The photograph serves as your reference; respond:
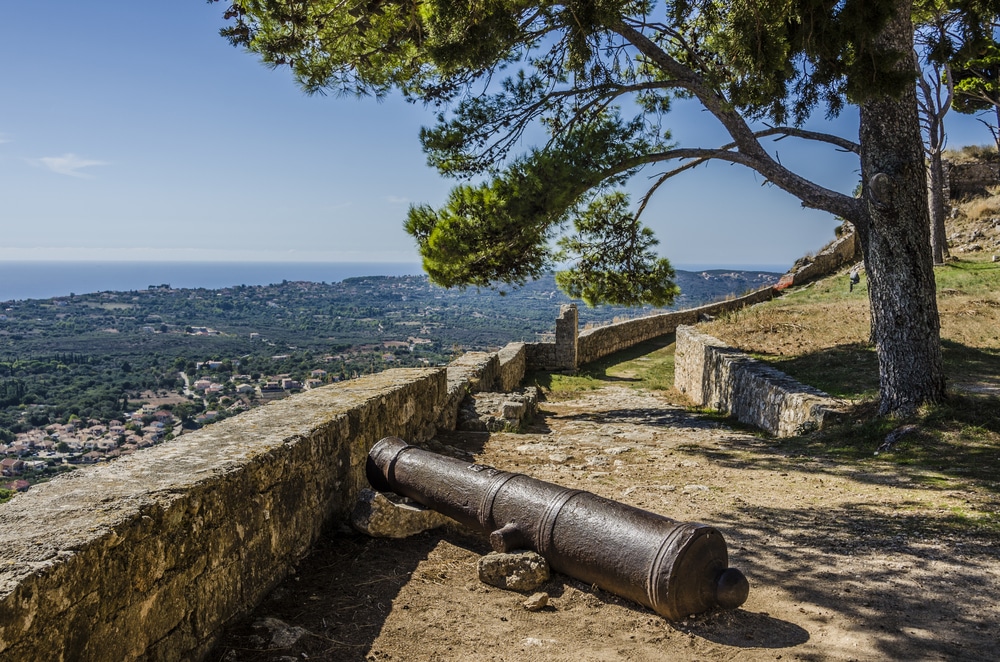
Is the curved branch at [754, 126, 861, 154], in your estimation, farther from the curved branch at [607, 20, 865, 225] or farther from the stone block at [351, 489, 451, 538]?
the stone block at [351, 489, 451, 538]

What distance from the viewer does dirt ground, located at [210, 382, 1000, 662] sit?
284cm

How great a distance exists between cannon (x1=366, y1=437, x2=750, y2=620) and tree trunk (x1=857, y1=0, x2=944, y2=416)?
519 cm

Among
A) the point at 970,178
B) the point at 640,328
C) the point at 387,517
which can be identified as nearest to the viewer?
the point at 387,517

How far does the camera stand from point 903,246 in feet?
23.1

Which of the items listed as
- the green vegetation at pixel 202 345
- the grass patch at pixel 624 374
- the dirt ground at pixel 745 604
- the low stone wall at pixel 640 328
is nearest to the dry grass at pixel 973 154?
the green vegetation at pixel 202 345

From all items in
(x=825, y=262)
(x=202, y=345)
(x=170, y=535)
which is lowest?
(x=202, y=345)

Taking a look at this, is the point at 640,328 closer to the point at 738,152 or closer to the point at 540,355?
the point at 540,355

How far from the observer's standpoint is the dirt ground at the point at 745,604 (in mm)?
2838

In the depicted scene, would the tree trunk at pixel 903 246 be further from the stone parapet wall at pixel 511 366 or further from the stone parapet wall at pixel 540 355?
the stone parapet wall at pixel 540 355

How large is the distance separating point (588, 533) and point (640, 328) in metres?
18.5

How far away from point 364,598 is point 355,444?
4.11 feet

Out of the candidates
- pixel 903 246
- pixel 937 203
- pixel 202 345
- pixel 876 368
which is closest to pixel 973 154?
pixel 937 203

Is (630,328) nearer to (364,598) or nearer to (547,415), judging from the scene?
(547,415)

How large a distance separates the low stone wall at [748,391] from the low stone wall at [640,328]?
3860 mm
